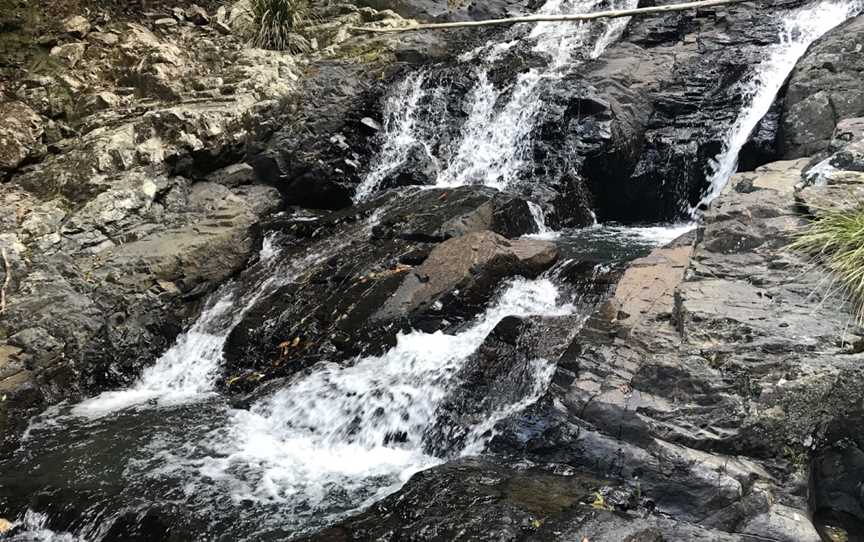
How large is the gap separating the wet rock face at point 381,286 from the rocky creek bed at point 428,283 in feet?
0.14

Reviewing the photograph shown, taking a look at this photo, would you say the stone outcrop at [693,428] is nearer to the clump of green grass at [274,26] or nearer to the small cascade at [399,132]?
the small cascade at [399,132]

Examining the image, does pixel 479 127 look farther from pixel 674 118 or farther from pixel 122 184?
pixel 122 184

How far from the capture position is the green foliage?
36.2 feet

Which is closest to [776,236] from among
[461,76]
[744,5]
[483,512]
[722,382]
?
[722,382]

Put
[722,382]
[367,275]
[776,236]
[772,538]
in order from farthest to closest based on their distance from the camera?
[367,275] → [776,236] → [722,382] → [772,538]

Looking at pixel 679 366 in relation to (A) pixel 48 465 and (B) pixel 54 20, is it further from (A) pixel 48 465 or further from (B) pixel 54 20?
(B) pixel 54 20

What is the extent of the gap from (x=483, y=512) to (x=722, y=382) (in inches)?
76.8

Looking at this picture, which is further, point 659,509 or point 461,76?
point 461,76

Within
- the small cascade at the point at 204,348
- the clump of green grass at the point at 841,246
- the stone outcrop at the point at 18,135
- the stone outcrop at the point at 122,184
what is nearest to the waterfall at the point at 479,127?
the stone outcrop at the point at 122,184

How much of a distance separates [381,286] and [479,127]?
192 inches

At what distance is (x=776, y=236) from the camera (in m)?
5.17

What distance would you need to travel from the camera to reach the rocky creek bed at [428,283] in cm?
409

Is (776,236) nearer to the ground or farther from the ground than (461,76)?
nearer to the ground

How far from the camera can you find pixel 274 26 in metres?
11.1
